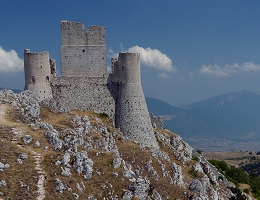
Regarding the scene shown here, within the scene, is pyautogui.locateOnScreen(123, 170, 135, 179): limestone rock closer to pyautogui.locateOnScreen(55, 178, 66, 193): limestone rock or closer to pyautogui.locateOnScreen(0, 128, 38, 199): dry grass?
pyautogui.locateOnScreen(55, 178, 66, 193): limestone rock

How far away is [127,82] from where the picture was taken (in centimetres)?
4969

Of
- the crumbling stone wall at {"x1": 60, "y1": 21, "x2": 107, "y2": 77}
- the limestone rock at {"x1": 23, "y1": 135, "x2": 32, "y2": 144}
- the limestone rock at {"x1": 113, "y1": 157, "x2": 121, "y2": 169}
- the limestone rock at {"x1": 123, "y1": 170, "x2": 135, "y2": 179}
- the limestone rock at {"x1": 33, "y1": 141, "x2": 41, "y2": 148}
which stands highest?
the crumbling stone wall at {"x1": 60, "y1": 21, "x2": 107, "y2": 77}

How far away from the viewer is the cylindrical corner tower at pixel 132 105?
48.5 meters

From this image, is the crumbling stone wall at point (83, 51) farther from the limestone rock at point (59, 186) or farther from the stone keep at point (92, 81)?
the limestone rock at point (59, 186)

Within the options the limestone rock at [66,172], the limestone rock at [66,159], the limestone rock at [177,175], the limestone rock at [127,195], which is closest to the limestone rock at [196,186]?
the limestone rock at [177,175]

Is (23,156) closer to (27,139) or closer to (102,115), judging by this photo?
(27,139)

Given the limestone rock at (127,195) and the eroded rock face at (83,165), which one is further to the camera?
the eroded rock face at (83,165)

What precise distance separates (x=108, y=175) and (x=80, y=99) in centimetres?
1810

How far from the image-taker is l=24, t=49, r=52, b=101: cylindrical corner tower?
4731 cm

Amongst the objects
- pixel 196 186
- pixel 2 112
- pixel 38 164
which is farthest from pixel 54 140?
pixel 196 186

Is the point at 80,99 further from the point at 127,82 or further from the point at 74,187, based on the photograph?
the point at 74,187

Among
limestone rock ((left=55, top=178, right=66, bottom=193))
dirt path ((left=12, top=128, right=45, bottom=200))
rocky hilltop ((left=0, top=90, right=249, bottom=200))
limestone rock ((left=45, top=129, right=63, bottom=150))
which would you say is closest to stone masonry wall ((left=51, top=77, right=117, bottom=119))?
rocky hilltop ((left=0, top=90, right=249, bottom=200))

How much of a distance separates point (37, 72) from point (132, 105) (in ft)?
48.0

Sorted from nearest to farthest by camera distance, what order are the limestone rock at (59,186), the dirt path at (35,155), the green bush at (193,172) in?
the dirt path at (35,155), the limestone rock at (59,186), the green bush at (193,172)
